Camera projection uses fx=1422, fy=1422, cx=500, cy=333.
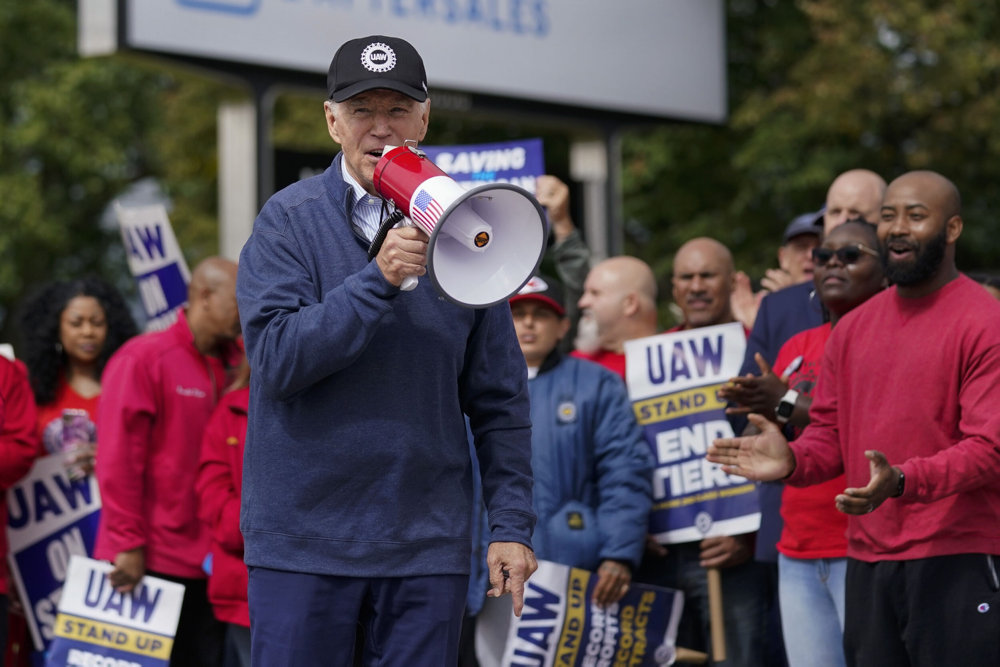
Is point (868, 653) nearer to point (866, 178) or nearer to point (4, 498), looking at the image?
point (866, 178)

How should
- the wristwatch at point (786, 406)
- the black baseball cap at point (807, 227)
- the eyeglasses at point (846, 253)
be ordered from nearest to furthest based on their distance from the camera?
the wristwatch at point (786, 406)
the eyeglasses at point (846, 253)
the black baseball cap at point (807, 227)

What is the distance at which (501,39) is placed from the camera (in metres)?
12.3

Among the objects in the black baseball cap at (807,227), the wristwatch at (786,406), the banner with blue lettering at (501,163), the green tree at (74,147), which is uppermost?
the green tree at (74,147)

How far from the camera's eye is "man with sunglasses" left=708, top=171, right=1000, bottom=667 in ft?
13.8

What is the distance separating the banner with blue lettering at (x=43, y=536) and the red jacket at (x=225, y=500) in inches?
35.6

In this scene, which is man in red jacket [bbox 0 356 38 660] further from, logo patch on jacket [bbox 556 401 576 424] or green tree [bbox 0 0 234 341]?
green tree [bbox 0 0 234 341]

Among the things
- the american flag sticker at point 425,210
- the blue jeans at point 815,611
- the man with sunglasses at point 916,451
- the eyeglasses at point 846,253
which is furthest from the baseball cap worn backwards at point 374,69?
the blue jeans at point 815,611

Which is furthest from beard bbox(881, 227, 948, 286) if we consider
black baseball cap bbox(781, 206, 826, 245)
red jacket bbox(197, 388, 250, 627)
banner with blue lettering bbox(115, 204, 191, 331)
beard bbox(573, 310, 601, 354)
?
banner with blue lettering bbox(115, 204, 191, 331)

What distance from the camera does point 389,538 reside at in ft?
10.7

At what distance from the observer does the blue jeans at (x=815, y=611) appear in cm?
521

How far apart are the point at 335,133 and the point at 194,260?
20619mm

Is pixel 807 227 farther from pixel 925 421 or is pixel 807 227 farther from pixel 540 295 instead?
pixel 925 421

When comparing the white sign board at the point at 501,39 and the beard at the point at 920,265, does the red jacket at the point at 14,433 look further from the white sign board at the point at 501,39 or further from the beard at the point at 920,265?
the white sign board at the point at 501,39

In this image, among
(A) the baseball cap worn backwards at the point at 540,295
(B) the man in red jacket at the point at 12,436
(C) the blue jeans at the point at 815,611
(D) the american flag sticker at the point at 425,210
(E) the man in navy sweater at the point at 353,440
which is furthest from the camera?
(A) the baseball cap worn backwards at the point at 540,295
